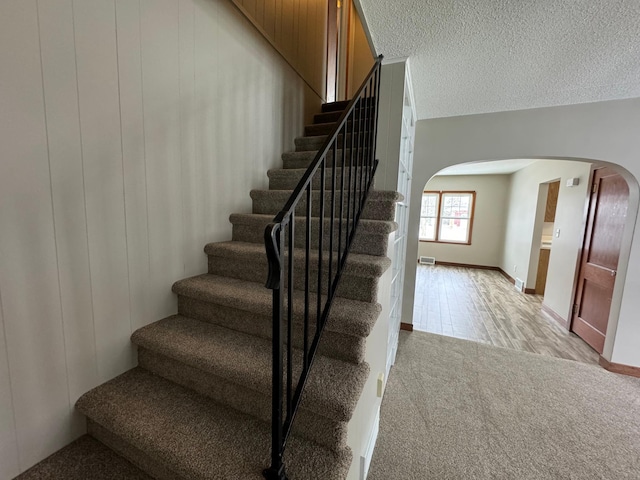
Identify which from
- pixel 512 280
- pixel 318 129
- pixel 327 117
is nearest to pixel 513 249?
pixel 512 280

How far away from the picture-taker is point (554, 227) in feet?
13.5

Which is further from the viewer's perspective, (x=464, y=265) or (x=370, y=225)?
(x=464, y=265)

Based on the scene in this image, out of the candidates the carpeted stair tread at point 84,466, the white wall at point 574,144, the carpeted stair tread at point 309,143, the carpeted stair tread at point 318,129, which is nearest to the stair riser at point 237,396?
the carpeted stair tread at point 84,466

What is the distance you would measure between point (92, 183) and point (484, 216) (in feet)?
26.4

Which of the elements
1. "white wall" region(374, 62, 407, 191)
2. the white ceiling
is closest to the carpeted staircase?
"white wall" region(374, 62, 407, 191)

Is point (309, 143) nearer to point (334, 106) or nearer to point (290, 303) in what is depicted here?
point (334, 106)

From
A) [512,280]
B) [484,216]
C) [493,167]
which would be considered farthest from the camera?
[484,216]

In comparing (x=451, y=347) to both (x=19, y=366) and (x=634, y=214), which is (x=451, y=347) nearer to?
(x=634, y=214)

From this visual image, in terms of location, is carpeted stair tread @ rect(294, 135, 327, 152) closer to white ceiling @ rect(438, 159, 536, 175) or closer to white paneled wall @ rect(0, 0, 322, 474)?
white paneled wall @ rect(0, 0, 322, 474)

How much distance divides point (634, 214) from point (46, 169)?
4234 mm

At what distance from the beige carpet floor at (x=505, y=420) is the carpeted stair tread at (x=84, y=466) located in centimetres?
125

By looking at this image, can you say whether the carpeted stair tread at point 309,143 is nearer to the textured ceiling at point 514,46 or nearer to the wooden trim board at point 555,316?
the textured ceiling at point 514,46

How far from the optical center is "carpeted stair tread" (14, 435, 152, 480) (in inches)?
39.0

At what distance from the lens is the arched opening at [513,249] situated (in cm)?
309
